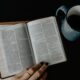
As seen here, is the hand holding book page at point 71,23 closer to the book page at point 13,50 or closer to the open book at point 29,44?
the open book at point 29,44

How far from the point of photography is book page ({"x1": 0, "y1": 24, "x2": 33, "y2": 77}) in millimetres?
806

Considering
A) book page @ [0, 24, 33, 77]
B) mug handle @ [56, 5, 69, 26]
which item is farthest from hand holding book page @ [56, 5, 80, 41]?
book page @ [0, 24, 33, 77]

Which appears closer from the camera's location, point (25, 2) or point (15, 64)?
point (15, 64)

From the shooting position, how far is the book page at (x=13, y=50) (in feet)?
2.64

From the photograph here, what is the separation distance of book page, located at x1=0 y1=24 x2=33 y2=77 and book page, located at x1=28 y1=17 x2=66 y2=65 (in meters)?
0.03

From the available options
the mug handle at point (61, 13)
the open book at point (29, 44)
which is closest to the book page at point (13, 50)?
the open book at point (29, 44)

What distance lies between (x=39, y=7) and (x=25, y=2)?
76mm

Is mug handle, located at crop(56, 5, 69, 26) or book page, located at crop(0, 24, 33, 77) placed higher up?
mug handle, located at crop(56, 5, 69, 26)

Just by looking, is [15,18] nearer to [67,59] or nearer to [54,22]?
[54,22]

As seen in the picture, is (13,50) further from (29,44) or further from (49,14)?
(49,14)

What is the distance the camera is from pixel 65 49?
87 cm

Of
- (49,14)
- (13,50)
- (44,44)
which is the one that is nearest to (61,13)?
(49,14)

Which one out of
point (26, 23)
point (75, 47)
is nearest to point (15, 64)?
point (26, 23)

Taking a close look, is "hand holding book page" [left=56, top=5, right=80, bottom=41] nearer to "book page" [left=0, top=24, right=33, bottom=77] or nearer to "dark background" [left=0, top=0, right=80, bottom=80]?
"dark background" [left=0, top=0, right=80, bottom=80]
